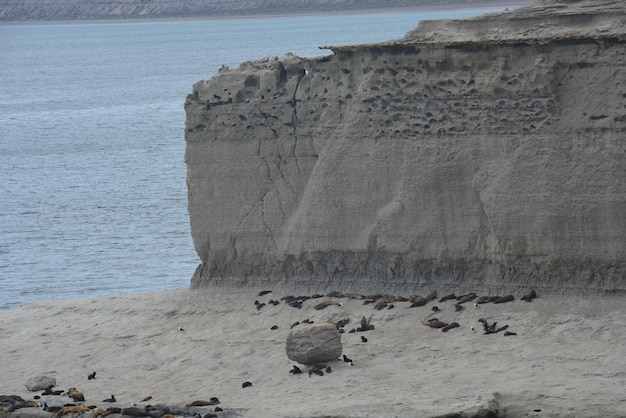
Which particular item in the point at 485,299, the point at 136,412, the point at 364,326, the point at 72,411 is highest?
the point at 485,299

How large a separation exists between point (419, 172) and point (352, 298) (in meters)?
2.09

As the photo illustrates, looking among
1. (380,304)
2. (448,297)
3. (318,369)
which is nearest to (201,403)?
(318,369)

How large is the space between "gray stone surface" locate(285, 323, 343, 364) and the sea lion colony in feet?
0.47

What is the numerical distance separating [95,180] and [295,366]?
31588mm

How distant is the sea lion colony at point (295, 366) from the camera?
56.2ft

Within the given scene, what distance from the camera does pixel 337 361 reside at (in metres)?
17.9

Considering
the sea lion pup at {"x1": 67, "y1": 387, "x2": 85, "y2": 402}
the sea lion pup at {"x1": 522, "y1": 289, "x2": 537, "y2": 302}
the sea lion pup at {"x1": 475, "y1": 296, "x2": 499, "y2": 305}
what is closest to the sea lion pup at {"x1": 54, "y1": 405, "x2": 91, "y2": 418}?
the sea lion pup at {"x1": 67, "y1": 387, "x2": 85, "y2": 402}

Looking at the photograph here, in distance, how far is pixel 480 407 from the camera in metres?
15.5

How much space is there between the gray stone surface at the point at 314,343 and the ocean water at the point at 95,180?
10677mm

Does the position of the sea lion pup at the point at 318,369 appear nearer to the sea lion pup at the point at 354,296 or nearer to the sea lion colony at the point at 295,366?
the sea lion colony at the point at 295,366

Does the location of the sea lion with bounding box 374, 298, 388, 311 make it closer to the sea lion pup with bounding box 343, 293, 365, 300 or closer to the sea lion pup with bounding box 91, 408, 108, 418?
the sea lion pup with bounding box 343, 293, 365, 300

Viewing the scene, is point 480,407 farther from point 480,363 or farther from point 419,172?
point 419,172

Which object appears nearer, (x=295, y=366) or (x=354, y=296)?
(x=295, y=366)

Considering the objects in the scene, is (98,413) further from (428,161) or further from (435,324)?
(428,161)
